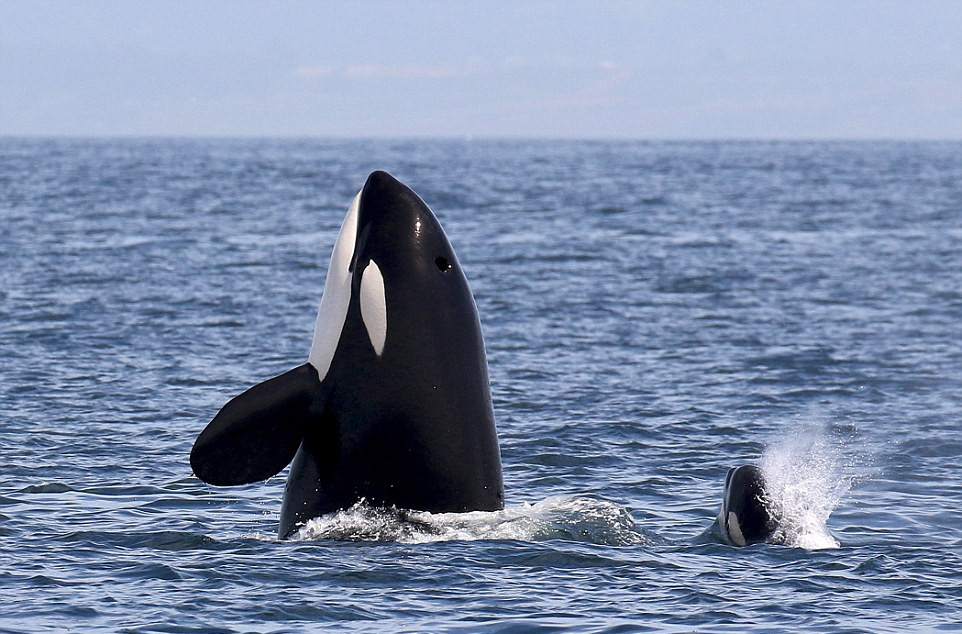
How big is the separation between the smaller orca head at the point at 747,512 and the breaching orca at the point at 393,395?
252 cm

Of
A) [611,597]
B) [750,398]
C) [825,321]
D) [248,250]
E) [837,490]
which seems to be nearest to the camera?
[611,597]

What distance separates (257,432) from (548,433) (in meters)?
8.67

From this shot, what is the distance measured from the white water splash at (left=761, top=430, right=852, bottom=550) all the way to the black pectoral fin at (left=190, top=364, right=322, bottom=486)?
173 inches

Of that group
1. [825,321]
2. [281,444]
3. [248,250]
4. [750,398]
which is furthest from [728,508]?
[248,250]

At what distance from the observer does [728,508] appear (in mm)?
14398

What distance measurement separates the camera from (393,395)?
12312 mm

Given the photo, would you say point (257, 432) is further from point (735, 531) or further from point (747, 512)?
point (747, 512)

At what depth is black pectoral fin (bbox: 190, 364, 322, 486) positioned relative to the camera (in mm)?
11742

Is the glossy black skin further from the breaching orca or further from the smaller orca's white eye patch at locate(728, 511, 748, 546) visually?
the smaller orca's white eye patch at locate(728, 511, 748, 546)

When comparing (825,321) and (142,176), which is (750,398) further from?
(142,176)

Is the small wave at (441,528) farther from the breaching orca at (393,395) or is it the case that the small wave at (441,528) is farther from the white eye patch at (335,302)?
the white eye patch at (335,302)

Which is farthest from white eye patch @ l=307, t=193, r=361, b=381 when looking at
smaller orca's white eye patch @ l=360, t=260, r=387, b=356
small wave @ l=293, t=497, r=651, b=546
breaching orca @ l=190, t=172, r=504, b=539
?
small wave @ l=293, t=497, r=651, b=546

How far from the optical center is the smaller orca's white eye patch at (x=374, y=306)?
12.4 metres

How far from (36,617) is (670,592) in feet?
14.9
